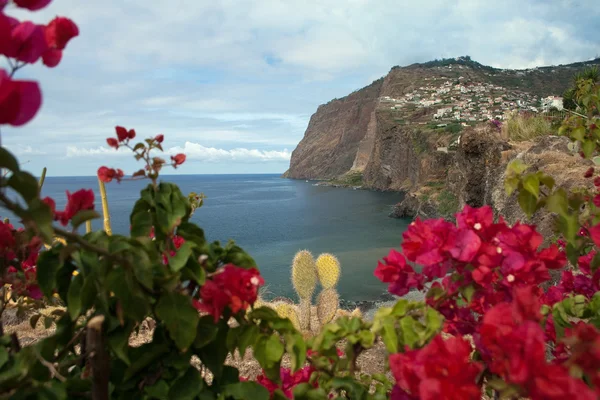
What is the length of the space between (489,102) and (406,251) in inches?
1426

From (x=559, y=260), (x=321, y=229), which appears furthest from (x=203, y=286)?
(x=321, y=229)

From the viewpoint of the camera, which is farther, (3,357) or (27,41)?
(3,357)

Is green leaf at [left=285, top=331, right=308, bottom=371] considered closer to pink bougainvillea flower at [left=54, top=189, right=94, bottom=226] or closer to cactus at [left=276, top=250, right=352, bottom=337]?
pink bougainvillea flower at [left=54, top=189, right=94, bottom=226]

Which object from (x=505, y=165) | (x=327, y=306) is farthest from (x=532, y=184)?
(x=505, y=165)

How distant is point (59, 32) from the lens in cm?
50

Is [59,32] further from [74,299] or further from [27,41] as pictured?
[74,299]

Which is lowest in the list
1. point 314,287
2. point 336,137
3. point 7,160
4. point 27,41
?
point 314,287

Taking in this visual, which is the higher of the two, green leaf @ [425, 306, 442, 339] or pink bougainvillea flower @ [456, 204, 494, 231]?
pink bougainvillea flower @ [456, 204, 494, 231]

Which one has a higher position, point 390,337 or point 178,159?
point 178,159

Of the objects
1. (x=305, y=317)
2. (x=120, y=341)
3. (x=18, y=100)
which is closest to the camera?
(x=18, y=100)

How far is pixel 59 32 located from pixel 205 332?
44 cm

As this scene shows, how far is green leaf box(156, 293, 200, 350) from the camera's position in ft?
1.83

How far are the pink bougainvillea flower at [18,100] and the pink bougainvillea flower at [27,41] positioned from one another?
0.30 ft

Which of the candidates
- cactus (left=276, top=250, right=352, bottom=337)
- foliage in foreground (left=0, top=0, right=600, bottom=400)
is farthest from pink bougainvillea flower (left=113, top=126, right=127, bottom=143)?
cactus (left=276, top=250, right=352, bottom=337)
